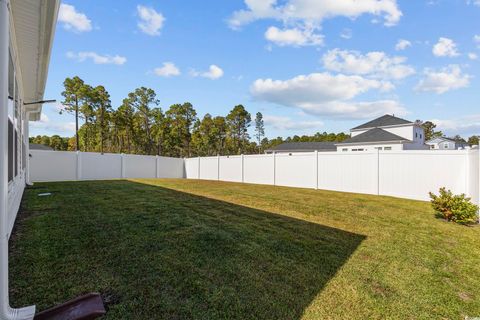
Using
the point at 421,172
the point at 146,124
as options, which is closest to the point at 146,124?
the point at 146,124

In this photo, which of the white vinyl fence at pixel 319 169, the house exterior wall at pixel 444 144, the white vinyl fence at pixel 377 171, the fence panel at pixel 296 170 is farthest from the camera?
the house exterior wall at pixel 444 144

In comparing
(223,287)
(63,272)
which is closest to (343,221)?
(223,287)

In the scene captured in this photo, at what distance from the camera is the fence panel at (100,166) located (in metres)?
15.1

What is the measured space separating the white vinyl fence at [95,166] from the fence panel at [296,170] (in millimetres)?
10461

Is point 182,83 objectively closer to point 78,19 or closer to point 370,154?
point 78,19

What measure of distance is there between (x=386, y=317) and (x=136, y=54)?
14.0 metres

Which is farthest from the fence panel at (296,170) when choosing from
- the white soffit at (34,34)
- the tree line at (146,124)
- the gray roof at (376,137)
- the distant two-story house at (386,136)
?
the tree line at (146,124)

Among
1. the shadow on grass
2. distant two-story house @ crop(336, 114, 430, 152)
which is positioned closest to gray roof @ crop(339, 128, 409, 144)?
distant two-story house @ crop(336, 114, 430, 152)

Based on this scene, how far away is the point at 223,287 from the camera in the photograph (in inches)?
97.9

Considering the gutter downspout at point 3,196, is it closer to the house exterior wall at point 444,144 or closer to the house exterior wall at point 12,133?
the house exterior wall at point 12,133

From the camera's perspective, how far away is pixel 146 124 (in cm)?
3072

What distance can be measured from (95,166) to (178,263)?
50.0 ft

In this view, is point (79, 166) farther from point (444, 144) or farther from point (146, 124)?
point (444, 144)

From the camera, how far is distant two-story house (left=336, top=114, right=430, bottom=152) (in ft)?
68.4
